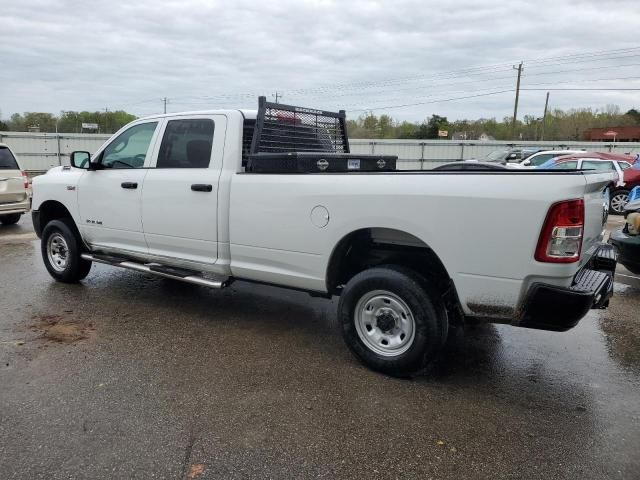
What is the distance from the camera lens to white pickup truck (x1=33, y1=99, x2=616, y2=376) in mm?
3277

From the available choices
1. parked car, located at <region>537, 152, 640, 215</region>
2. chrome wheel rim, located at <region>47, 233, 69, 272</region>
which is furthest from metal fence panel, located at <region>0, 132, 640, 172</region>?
chrome wheel rim, located at <region>47, 233, 69, 272</region>

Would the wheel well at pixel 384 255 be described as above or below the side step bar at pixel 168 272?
above

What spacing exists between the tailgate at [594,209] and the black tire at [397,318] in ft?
3.51

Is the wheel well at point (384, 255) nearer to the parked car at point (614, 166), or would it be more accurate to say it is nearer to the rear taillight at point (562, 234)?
the rear taillight at point (562, 234)

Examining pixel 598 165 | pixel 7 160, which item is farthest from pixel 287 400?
pixel 598 165

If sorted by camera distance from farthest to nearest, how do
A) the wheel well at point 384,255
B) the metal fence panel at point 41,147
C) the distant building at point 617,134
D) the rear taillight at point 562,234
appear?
the distant building at point 617,134 → the metal fence panel at point 41,147 → the wheel well at point 384,255 → the rear taillight at point 562,234

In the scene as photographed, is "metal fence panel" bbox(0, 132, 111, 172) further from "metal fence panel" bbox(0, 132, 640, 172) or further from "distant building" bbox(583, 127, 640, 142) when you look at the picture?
"distant building" bbox(583, 127, 640, 142)

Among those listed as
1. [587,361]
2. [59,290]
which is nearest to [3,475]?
[59,290]

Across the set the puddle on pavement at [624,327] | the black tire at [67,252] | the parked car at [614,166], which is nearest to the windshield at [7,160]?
the black tire at [67,252]

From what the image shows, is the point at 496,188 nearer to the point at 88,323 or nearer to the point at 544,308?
the point at 544,308

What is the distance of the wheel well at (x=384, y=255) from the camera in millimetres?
3965

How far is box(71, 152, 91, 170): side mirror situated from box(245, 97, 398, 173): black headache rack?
7.69ft

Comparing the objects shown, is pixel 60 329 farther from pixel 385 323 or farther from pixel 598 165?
pixel 598 165

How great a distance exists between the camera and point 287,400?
3.59m
